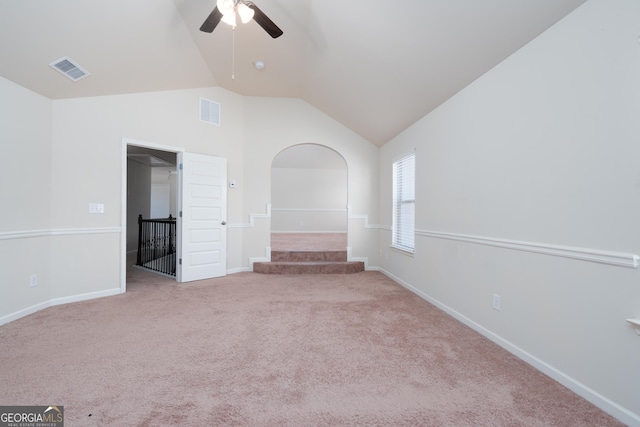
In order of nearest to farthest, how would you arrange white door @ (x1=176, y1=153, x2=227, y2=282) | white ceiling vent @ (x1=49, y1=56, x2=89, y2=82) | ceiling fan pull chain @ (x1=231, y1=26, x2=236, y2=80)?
1. white ceiling vent @ (x1=49, y1=56, x2=89, y2=82)
2. ceiling fan pull chain @ (x1=231, y1=26, x2=236, y2=80)
3. white door @ (x1=176, y1=153, x2=227, y2=282)

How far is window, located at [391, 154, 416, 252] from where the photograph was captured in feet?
14.3

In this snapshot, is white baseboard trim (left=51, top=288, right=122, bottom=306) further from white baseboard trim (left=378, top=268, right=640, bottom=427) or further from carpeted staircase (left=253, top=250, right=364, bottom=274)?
white baseboard trim (left=378, top=268, right=640, bottom=427)

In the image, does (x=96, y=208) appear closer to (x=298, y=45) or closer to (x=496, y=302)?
(x=298, y=45)

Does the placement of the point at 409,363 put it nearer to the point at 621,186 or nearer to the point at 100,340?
the point at 621,186

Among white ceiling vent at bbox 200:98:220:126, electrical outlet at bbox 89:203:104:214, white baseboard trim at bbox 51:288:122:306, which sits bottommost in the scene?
white baseboard trim at bbox 51:288:122:306

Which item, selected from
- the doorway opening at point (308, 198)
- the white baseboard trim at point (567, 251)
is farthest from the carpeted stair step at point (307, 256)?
the doorway opening at point (308, 198)

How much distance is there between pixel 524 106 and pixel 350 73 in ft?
7.33

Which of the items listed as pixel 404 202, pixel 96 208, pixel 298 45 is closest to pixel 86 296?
pixel 96 208

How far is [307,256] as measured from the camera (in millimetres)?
5598

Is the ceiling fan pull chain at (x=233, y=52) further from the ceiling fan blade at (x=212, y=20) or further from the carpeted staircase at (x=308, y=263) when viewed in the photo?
the carpeted staircase at (x=308, y=263)

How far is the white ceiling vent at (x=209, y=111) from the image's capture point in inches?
188

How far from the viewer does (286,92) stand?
527 centimetres

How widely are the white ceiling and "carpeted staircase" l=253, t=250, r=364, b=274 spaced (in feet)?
8.29

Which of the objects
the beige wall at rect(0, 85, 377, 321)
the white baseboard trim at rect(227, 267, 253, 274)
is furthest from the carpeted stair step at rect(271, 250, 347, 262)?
the white baseboard trim at rect(227, 267, 253, 274)
